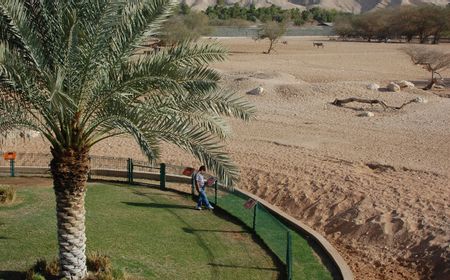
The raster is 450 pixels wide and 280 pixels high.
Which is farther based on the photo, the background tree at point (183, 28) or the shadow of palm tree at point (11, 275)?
the background tree at point (183, 28)

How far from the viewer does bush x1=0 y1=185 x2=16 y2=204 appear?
14.6 meters

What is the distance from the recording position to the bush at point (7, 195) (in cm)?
1458

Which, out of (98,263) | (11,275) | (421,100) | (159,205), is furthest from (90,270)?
(421,100)

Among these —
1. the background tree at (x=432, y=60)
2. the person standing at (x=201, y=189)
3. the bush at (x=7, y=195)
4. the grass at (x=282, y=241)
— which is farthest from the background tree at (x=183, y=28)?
the grass at (x=282, y=241)

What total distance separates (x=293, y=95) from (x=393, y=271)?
21110 mm

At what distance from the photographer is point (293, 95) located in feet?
107

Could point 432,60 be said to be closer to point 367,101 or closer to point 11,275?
point 367,101

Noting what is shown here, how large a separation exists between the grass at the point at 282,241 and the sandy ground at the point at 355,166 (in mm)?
864

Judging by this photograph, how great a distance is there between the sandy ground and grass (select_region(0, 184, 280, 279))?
93.8 inches

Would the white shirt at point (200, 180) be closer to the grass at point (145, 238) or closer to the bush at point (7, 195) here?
the grass at point (145, 238)

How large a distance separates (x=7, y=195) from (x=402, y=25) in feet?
261

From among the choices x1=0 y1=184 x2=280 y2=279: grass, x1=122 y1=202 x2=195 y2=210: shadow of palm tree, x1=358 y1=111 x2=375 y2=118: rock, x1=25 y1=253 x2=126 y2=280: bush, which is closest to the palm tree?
x1=25 y1=253 x2=126 y2=280: bush

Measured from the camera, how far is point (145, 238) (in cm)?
1268

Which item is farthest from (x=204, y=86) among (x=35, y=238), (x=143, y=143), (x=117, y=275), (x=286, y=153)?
(x=286, y=153)
